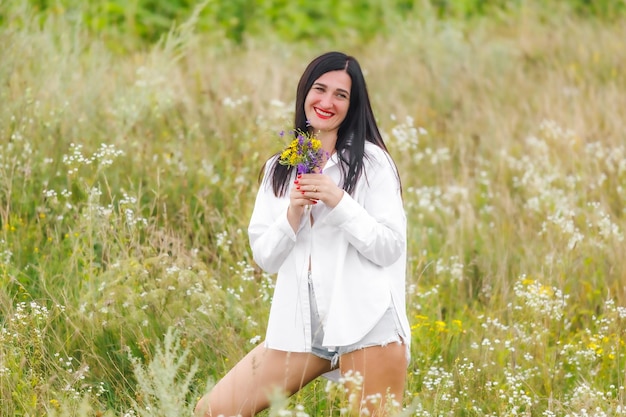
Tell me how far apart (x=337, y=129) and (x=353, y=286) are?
0.64 m

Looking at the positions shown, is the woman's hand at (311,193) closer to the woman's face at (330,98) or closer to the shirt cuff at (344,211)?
the shirt cuff at (344,211)

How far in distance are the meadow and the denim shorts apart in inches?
8.4

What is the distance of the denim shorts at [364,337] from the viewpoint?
3.32m

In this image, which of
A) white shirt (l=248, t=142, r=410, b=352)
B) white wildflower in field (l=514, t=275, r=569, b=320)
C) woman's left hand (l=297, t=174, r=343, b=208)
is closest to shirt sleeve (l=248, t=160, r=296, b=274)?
white shirt (l=248, t=142, r=410, b=352)

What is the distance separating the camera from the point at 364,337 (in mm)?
3322

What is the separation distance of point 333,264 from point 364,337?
28 cm

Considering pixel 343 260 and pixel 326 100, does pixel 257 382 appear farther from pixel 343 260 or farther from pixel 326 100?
pixel 326 100

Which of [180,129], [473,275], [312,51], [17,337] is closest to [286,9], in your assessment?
[312,51]

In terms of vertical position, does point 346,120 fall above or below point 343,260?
above

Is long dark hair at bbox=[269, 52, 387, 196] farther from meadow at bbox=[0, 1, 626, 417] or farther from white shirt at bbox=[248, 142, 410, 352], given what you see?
meadow at bbox=[0, 1, 626, 417]

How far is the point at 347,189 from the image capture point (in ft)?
11.3

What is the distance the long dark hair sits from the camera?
3.52 m

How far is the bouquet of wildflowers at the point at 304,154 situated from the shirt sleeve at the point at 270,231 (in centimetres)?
19

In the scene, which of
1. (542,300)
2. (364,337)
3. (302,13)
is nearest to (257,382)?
(364,337)
